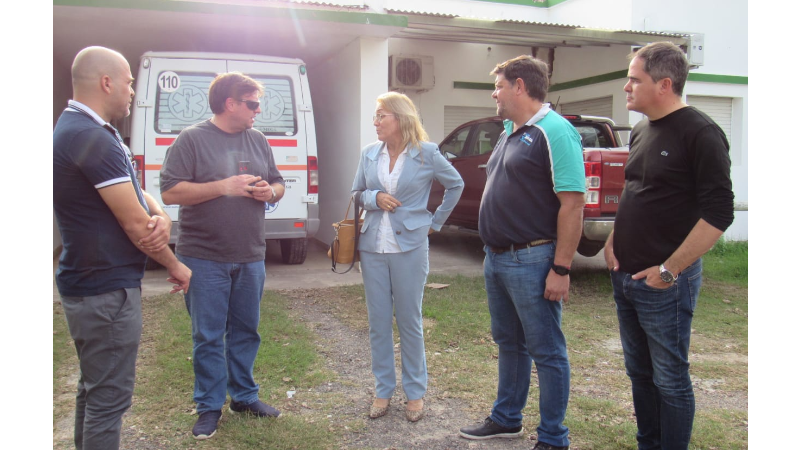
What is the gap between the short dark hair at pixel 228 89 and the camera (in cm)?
321

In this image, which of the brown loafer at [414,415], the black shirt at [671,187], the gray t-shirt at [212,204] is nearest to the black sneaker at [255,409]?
the brown loafer at [414,415]

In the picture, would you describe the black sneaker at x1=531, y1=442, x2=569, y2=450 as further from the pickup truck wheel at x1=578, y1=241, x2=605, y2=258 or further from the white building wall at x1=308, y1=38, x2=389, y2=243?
the white building wall at x1=308, y1=38, x2=389, y2=243

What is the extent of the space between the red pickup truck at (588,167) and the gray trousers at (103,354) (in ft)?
16.0

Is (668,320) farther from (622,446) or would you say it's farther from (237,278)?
(237,278)

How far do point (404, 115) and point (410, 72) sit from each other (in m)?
8.48

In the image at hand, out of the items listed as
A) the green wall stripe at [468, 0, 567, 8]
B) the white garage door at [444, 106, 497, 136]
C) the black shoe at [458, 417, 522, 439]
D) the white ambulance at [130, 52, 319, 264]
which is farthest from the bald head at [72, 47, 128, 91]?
the green wall stripe at [468, 0, 567, 8]

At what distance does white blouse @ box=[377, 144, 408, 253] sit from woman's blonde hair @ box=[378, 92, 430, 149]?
85 millimetres

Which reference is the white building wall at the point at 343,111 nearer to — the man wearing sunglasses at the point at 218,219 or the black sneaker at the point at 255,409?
the man wearing sunglasses at the point at 218,219

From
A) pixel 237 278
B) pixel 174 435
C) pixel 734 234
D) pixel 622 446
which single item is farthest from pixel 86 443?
pixel 734 234

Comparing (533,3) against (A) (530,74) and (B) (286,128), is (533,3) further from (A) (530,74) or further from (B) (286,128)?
(A) (530,74)

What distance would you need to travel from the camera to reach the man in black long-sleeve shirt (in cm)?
234

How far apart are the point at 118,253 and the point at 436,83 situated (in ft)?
34.0

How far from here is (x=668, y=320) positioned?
251 cm

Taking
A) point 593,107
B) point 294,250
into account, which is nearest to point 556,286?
point 294,250
